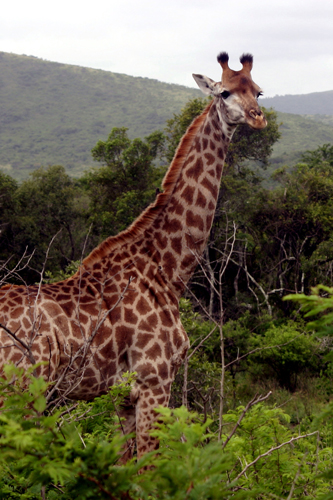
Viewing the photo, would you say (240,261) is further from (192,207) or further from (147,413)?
Result: (147,413)

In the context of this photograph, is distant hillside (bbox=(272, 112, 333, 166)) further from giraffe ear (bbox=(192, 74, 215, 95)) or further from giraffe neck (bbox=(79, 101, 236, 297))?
giraffe neck (bbox=(79, 101, 236, 297))

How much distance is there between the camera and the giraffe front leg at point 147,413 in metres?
4.13

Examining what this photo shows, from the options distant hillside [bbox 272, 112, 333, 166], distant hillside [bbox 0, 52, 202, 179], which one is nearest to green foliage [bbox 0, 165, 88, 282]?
distant hillside [bbox 272, 112, 333, 166]

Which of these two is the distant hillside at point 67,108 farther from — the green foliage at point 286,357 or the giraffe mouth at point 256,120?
the giraffe mouth at point 256,120

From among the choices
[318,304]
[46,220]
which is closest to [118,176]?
[46,220]

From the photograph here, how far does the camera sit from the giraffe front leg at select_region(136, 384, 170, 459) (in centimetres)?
413

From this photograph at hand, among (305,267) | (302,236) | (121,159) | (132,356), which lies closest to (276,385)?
(305,267)

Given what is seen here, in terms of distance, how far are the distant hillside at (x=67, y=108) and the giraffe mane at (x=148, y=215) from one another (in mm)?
58340

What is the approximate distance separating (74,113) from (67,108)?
2.83 meters

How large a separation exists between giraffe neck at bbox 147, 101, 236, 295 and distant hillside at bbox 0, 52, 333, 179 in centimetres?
5767

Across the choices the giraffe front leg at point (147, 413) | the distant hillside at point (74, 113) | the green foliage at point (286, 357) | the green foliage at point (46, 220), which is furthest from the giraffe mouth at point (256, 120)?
the distant hillside at point (74, 113)

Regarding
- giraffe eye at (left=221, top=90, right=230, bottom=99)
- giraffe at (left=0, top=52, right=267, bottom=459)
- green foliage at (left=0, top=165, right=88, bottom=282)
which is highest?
giraffe eye at (left=221, top=90, right=230, bottom=99)

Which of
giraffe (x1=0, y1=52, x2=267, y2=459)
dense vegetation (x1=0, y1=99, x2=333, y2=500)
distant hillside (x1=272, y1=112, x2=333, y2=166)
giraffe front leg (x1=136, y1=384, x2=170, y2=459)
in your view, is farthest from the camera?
distant hillside (x1=272, y1=112, x2=333, y2=166)

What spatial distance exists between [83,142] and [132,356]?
245 feet
